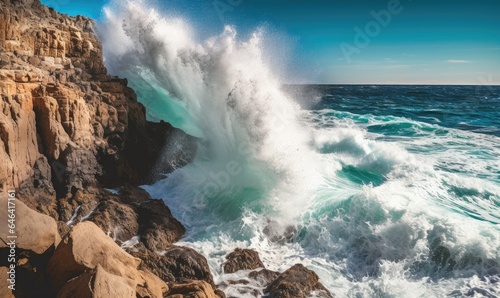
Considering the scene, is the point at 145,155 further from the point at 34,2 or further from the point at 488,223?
the point at 488,223

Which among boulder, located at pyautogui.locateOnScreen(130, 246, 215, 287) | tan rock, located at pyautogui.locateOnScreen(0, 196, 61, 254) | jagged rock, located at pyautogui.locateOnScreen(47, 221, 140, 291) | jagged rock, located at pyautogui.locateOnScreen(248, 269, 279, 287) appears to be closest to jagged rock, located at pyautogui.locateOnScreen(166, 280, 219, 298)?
jagged rock, located at pyautogui.locateOnScreen(47, 221, 140, 291)

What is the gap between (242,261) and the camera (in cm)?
726

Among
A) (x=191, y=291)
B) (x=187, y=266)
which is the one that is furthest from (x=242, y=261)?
(x=191, y=291)

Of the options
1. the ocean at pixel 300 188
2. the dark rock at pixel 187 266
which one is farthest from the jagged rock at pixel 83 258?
the ocean at pixel 300 188

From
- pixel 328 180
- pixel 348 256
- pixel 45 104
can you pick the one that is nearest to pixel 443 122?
pixel 328 180

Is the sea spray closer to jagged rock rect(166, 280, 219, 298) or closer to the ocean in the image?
the ocean

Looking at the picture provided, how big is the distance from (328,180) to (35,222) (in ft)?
28.1

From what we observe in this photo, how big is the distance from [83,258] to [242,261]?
336 cm

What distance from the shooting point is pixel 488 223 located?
28.3 ft

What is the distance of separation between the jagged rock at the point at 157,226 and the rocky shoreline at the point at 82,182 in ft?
0.09

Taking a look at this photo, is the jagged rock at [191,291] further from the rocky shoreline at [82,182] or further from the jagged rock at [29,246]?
the jagged rock at [29,246]

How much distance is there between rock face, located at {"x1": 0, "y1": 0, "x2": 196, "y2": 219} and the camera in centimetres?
775

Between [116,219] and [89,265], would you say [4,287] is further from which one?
[116,219]

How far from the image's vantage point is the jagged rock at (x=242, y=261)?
712 cm
